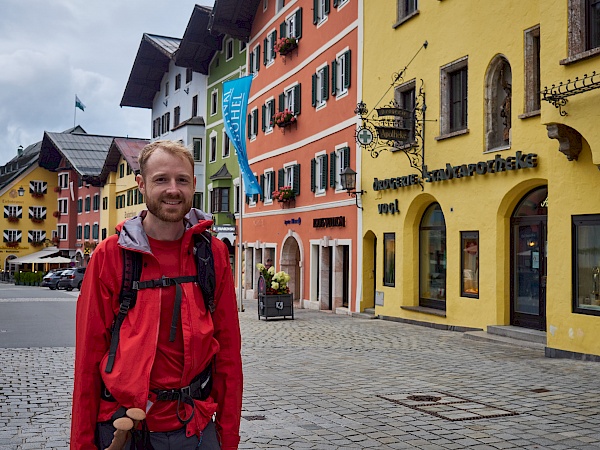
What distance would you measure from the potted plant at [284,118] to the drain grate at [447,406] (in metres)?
21.1

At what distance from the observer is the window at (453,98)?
17.8 m

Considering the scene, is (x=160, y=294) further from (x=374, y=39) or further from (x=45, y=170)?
(x=45, y=170)

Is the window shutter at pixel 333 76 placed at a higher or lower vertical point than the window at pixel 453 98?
higher

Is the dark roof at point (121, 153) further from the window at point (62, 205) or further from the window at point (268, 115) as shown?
the window at point (268, 115)

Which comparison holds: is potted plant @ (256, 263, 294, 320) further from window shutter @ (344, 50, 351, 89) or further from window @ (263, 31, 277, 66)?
window @ (263, 31, 277, 66)

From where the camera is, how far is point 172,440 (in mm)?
3027

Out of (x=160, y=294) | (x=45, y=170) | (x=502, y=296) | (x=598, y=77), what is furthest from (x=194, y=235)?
(x=45, y=170)

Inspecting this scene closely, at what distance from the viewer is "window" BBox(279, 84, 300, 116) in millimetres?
29062

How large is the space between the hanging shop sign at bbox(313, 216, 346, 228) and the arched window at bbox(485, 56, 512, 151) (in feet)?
28.1

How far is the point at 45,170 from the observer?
2992 inches

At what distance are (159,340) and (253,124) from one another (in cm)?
3232

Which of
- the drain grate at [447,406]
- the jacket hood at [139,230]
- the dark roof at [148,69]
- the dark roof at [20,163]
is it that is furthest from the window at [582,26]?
the dark roof at [20,163]

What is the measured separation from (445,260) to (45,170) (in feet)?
211

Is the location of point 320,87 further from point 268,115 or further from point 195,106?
point 195,106
